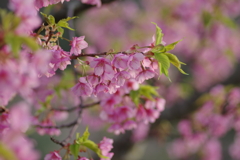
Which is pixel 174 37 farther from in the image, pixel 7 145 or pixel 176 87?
pixel 7 145

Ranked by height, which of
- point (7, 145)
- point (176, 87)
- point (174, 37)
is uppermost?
point (174, 37)

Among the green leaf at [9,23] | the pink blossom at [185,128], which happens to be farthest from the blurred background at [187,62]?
the green leaf at [9,23]

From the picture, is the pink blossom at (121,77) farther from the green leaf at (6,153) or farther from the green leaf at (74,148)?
the green leaf at (6,153)

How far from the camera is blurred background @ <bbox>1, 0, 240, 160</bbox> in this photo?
2033 millimetres

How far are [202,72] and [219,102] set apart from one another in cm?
134

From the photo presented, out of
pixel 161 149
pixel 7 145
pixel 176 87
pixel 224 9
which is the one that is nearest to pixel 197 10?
pixel 224 9

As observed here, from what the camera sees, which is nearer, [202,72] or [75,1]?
[75,1]

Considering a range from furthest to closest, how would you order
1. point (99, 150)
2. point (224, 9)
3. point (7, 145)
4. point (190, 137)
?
point (224, 9)
point (190, 137)
point (99, 150)
point (7, 145)

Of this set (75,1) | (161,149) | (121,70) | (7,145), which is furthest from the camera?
(161,149)

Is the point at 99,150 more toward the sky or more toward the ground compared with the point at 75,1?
more toward the ground

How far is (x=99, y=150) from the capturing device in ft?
3.36

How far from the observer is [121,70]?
89 cm

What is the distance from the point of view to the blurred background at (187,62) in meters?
2.03

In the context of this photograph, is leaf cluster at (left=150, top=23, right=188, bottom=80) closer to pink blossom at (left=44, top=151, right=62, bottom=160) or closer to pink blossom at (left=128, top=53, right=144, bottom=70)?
pink blossom at (left=128, top=53, right=144, bottom=70)
